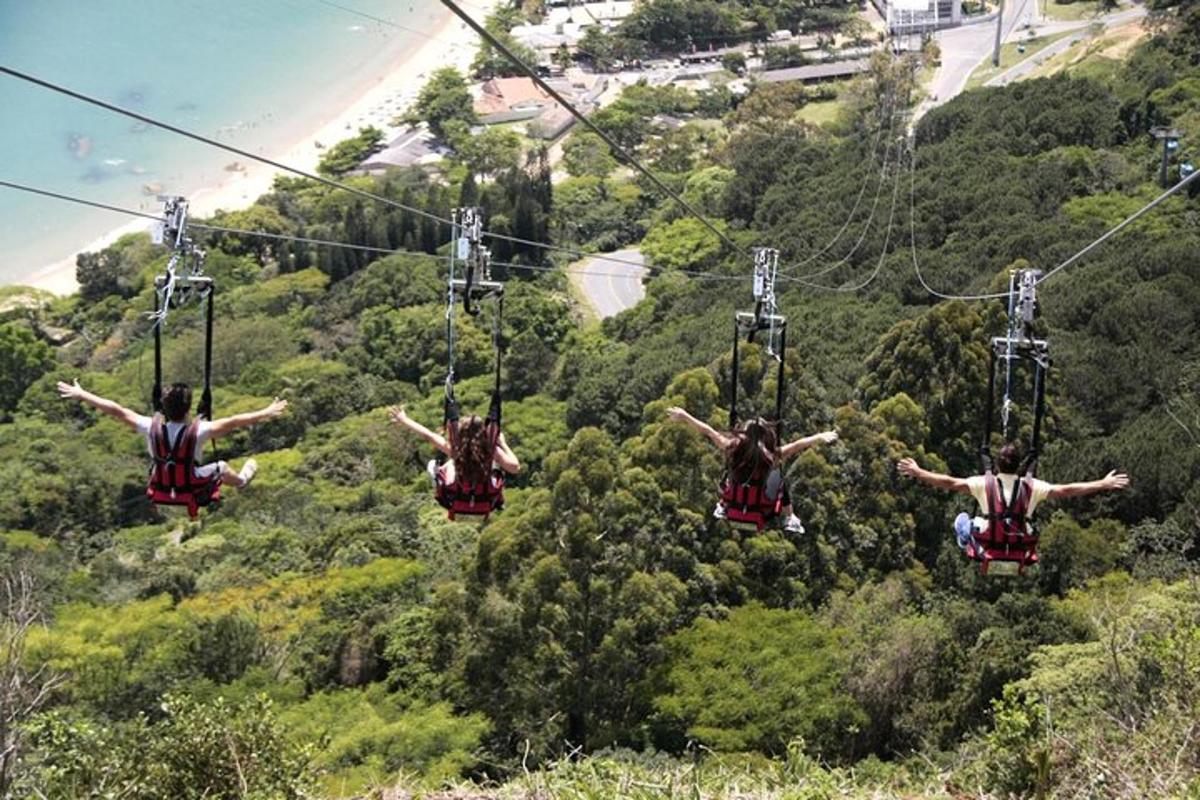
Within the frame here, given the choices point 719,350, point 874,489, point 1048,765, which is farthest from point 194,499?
point 719,350

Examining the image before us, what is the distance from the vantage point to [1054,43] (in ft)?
215

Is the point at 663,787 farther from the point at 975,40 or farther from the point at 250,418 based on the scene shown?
the point at 975,40

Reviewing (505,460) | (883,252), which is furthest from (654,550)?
(883,252)

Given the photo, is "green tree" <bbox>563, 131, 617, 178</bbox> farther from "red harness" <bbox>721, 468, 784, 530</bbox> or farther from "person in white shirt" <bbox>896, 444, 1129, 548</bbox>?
"person in white shirt" <bbox>896, 444, 1129, 548</bbox>

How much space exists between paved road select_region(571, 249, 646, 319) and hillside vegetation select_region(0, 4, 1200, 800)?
1997 mm

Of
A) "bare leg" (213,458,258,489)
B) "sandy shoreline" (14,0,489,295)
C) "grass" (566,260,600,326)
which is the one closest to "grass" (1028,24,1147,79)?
"grass" (566,260,600,326)

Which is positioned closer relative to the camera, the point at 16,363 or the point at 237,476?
the point at 237,476

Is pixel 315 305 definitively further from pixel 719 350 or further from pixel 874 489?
pixel 874 489

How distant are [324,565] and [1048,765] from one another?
20.1 meters

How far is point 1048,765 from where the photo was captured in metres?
8.85

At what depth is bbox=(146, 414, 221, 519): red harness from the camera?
9.16m

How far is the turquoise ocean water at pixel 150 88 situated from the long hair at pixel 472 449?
36787 mm

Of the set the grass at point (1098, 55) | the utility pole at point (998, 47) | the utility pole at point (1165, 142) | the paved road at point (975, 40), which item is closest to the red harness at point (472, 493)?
the utility pole at point (1165, 142)

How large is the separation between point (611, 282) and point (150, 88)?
1770 cm
